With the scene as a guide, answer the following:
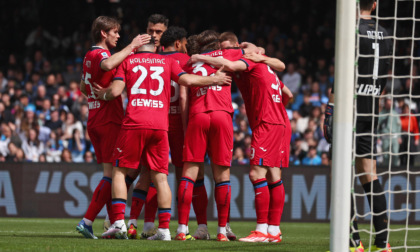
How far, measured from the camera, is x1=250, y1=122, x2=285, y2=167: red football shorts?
7672 millimetres

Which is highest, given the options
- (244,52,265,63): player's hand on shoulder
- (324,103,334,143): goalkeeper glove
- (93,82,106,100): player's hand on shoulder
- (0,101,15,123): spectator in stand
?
(244,52,265,63): player's hand on shoulder

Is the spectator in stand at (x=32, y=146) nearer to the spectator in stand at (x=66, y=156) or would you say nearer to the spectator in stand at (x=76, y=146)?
the spectator in stand at (x=76, y=146)

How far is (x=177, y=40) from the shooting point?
795cm

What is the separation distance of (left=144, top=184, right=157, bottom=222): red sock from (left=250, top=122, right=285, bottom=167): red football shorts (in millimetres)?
1224

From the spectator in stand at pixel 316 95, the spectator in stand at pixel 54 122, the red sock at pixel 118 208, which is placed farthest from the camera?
the spectator in stand at pixel 316 95

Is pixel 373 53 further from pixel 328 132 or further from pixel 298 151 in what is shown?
pixel 298 151

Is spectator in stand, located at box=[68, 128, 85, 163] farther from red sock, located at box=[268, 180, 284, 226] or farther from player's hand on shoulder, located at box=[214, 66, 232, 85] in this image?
player's hand on shoulder, located at box=[214, 66, 232, 85]

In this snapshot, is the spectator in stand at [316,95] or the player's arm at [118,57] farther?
the spectator in stand at [316,95]

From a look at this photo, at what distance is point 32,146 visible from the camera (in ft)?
50.0

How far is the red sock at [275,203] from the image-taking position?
7.98 m

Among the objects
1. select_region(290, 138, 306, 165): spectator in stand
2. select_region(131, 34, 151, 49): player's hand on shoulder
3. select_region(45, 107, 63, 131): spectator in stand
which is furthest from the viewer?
select_region(45, 107, 63, 131): spectator in stand

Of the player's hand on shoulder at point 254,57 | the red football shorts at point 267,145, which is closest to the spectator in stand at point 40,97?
the player's hand on shoulder at point 254,57

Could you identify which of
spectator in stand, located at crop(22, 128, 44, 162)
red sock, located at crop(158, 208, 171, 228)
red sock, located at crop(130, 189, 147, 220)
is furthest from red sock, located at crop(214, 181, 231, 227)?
spectator in stand, located at crop(22, 128, 44, 162)

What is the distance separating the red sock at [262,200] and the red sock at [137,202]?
1.29 metres
